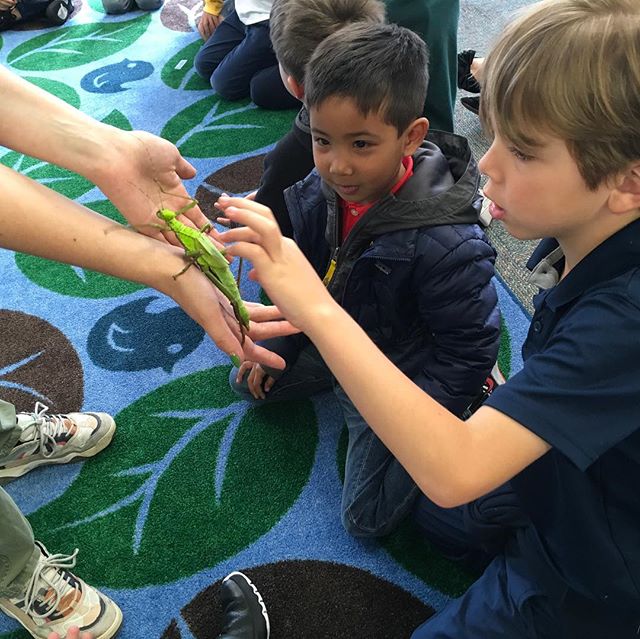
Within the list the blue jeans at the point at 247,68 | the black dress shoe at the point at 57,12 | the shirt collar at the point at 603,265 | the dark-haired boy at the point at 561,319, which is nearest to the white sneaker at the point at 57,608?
the dark-haired boy at the point at 561,319

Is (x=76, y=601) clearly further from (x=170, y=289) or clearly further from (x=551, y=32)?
(x=551, y=32)

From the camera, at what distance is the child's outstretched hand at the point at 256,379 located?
1407 millimetres

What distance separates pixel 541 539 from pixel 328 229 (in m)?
0.75

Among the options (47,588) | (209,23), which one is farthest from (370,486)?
(209,23)

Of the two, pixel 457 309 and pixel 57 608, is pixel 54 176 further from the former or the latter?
pixel 457 309

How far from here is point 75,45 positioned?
10.1 ft

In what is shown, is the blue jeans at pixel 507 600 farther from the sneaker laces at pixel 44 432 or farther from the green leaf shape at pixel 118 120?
the green leaf shape at pixel 118 120

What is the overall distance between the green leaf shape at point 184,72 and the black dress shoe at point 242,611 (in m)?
2.31

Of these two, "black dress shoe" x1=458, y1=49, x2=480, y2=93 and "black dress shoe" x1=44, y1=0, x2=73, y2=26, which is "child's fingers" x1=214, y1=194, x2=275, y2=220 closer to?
"black dress shoe" x1=458, y1=49, x2=480, y2=93

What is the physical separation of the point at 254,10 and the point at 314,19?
1.43m

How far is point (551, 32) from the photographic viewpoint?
2.12 ft

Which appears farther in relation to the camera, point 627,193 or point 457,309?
point 457,309

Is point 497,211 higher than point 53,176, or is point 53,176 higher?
point 497,211

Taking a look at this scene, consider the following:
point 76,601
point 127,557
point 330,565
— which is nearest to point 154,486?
point 127,557
